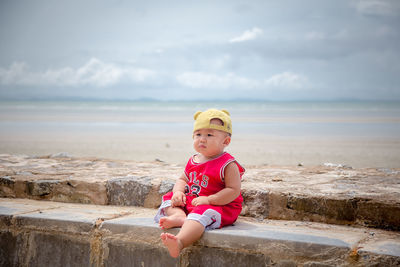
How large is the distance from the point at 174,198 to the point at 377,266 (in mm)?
1346

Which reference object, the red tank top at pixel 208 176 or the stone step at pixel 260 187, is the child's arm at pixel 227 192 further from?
the stone step at pixel 260 187

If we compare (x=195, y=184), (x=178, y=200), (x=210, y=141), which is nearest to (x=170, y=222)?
(x=178, y=200)

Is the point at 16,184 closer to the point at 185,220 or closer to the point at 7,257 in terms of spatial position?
the point at 7,257

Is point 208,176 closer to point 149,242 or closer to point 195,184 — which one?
point 195,184

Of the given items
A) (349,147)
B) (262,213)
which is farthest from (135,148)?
(262,213)

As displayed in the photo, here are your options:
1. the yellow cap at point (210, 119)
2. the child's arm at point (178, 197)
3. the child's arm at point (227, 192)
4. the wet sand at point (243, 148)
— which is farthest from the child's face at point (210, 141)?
the wet sand at point (243, 148)

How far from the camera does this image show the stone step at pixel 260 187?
9.21 ft

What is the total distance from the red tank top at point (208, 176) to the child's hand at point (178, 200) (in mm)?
79

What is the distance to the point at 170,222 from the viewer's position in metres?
2.50

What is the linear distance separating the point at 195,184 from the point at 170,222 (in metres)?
0.38

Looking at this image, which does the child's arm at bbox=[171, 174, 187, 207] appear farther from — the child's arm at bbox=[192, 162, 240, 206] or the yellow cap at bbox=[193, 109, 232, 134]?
the yellow cap at bbox=[193, 109, 232, 134]

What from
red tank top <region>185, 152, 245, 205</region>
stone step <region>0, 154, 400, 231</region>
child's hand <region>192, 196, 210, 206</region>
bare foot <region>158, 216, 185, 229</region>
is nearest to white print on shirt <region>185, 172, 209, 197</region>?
red tank top <region>185, 152, 245, 205</region>

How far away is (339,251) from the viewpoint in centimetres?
220

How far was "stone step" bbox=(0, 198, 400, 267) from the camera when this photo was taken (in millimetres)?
2246
